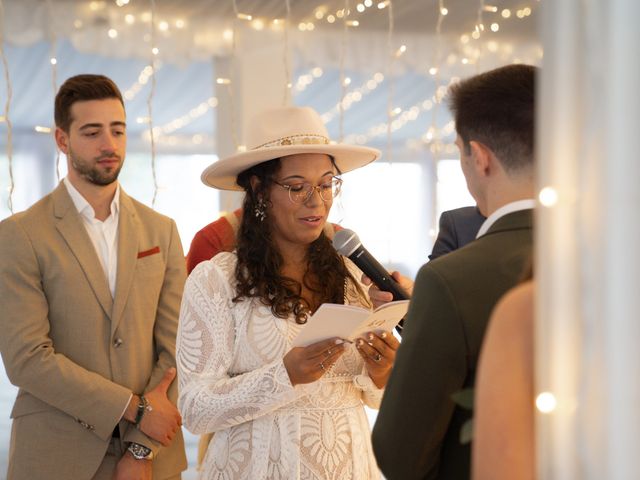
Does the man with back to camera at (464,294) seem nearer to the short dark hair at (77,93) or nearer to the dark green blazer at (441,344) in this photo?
the dark green blazer at (441,344)

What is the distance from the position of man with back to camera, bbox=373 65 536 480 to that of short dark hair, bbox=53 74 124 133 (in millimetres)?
1787

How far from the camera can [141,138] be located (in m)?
11.4

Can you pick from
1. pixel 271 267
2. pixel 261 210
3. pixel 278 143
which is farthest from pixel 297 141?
pixel 271 267

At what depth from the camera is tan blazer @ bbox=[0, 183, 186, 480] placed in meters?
2.62

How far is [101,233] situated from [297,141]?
935mm

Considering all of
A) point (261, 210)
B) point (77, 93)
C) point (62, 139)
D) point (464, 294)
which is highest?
point (77, 93)

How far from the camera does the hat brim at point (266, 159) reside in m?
2.22

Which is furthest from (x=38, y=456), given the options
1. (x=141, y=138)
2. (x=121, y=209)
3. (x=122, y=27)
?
(x=141, y=138)

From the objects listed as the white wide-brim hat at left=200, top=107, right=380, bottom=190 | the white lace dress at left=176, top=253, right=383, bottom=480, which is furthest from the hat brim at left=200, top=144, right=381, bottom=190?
the white lace dress at left=176, top=253, right=383, bottom=480

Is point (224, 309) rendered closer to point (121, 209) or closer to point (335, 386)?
point (335, 386)

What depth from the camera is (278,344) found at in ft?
6.99

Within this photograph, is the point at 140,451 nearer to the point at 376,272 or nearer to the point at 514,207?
the point at 376,272

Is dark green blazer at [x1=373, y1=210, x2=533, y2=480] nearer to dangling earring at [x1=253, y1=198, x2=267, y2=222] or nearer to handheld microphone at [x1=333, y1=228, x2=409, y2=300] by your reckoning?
handheld microphone at [x1=333, y1=228, x2=409, y2=300]

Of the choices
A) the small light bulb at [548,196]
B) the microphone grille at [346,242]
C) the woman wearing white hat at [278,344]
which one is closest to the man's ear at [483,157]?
the small light bulb at [548,196]
